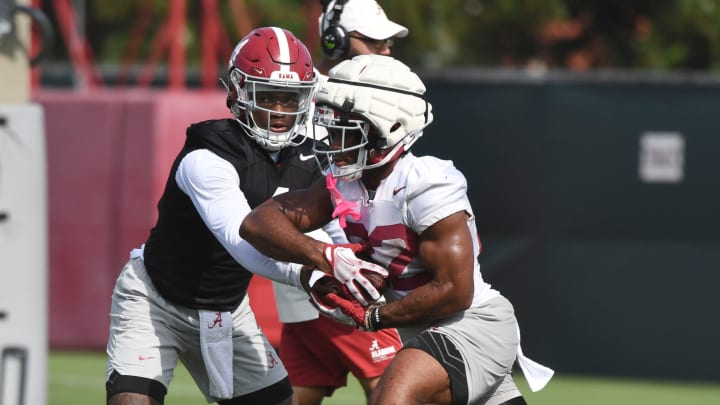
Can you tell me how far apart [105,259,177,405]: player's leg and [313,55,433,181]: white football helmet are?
106 cm

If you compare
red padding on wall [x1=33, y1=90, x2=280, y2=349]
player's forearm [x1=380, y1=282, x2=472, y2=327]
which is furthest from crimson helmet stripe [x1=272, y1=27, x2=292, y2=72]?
red padding on wall [x1=33, y1=90, x2=280, y2=349]

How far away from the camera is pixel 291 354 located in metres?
5.89

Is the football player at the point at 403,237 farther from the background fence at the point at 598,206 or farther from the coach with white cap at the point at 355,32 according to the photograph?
the background fence at the point at 598,206

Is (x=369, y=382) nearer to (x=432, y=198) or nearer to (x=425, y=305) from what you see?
(x=425, y=305)

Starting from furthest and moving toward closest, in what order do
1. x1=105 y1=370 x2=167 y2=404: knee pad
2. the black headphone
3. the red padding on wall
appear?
the red padding on wall
the black headphone
x1=105 y1=370 x2=167 y2=404: knee pad

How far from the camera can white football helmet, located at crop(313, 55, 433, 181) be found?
13.8 feet

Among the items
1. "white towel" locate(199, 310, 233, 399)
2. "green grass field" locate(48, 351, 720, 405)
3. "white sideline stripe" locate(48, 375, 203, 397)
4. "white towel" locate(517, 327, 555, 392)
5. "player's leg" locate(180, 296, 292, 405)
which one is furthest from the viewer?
"white sideline stripe" locate(48, 375, 203, 397)

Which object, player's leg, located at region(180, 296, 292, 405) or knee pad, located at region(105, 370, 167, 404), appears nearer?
knee pad, located at region(105, 370, 167, 404)

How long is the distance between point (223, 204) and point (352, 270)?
65cm

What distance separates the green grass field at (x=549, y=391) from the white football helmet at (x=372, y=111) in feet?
13.3

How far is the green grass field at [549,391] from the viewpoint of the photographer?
26.9ft

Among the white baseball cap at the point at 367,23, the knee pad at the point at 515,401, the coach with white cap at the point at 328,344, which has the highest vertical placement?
the white baseball cap at the point at 367,23

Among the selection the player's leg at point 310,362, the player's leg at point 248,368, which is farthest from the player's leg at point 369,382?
the player's leg at point 248,368

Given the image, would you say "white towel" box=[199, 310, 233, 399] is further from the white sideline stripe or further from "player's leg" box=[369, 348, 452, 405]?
the white sideline stripe
